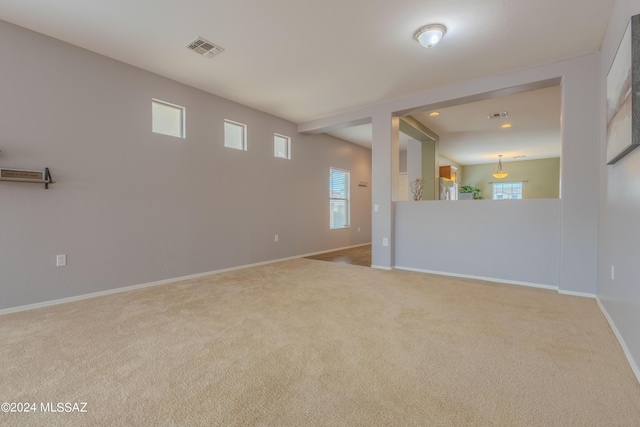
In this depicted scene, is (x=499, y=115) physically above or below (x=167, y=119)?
above

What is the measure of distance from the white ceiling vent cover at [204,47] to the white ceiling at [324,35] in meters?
0.08

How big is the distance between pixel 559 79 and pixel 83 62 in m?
5.61

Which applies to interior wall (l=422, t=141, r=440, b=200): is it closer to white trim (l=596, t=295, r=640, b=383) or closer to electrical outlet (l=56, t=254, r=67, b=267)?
white trim (l=596, t=295, r=640, b=383)

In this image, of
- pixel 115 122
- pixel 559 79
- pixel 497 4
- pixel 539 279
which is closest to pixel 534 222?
pixel 539 279

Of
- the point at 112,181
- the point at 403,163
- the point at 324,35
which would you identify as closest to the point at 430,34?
the point at 324,35

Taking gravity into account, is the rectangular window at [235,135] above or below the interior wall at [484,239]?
above

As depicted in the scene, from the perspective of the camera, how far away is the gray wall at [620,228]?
5.97 feet

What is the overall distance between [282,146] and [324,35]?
A: 3046 millimetres

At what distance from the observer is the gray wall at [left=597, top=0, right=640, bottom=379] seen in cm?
182

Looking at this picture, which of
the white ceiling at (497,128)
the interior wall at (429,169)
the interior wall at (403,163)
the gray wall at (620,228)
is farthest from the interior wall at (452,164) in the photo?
the gray wall at (620,228)

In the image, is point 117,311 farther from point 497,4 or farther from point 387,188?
point 497,4

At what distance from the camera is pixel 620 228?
7.23 ft

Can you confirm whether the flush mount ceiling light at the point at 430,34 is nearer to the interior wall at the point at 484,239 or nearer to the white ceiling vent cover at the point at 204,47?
the white ceiling vent cover at the point at 204,47

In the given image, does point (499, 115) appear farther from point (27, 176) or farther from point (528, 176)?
point (27, 176)
